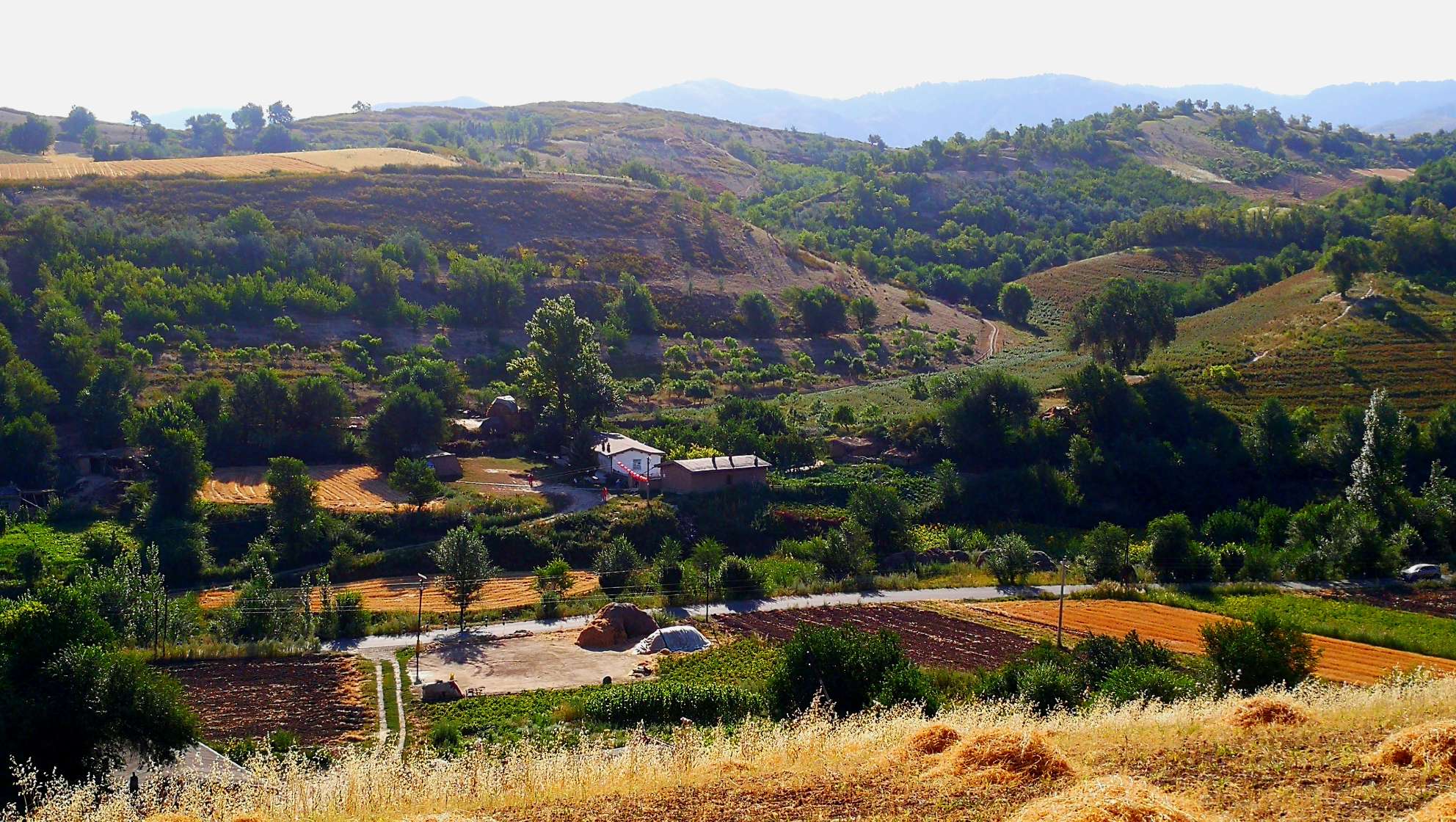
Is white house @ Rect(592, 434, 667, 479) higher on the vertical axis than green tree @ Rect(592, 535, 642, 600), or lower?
higher

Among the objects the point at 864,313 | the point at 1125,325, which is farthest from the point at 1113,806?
the point at 864,313

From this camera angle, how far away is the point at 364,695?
25078 millimetres

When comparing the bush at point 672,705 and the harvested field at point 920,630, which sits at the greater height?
the bush at point 672,705

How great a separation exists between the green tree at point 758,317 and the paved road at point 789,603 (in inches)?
1476

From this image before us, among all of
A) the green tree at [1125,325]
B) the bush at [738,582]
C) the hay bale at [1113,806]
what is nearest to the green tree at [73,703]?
the hay bale at [1113,806]

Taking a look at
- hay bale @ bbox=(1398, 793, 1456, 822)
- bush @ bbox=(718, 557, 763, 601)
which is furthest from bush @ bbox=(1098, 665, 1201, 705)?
bush @ bbox=(718, 557, 763, 601)

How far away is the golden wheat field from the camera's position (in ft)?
37.6

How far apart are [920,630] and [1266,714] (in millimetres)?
16011

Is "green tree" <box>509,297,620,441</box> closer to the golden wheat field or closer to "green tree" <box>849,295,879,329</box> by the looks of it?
"green tree" <box>849,295,879,329</box>

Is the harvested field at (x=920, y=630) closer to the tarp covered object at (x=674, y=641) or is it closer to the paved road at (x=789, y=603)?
the paved road at (x=789, y=603)

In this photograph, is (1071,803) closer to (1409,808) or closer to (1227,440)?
(1409,808)

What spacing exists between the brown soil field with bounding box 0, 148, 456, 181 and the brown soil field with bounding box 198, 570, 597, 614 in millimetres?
56045

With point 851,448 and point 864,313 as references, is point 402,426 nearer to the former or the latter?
point 851,448

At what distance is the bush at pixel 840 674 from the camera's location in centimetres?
2058
